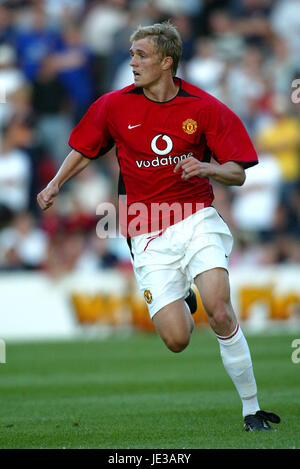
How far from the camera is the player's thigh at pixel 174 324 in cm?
659

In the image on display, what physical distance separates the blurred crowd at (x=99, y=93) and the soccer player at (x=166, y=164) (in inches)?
315

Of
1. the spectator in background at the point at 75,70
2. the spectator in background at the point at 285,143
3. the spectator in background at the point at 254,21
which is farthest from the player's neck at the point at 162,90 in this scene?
the spectator in background at the point at 254,21

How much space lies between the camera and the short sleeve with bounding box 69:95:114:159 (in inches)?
272

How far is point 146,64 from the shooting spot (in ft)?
22.1

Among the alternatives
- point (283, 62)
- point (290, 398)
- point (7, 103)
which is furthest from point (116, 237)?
point (290, 398)

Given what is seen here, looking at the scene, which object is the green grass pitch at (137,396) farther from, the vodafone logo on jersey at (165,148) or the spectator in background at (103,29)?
the spectator in background at (103,29)

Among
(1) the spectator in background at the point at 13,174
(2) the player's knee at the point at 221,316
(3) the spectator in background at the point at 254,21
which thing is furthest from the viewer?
(3) the spectator in background at the point at 254,21

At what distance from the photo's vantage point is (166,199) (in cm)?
674

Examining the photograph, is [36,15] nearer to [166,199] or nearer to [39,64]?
[39,64]

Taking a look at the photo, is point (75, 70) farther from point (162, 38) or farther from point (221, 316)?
point (221, 316)

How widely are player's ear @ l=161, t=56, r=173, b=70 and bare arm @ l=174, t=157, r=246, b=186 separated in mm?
892

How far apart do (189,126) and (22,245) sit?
9237 millimetres

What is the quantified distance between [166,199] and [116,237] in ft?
28.4

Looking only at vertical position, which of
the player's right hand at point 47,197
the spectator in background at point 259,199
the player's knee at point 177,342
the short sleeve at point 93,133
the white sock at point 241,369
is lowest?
the white sock at point 241,369
